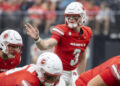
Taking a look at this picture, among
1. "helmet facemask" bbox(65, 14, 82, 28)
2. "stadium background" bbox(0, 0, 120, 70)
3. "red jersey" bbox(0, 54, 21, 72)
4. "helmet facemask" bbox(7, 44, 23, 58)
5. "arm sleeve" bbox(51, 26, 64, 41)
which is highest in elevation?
"helmet facemask" bbox(65, 14, 82, 28)

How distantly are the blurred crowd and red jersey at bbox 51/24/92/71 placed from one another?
11.8 ft

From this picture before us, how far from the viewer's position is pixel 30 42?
31.3 ft

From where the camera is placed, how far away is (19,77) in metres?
3.73

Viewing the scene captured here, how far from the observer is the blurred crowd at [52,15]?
9.21m

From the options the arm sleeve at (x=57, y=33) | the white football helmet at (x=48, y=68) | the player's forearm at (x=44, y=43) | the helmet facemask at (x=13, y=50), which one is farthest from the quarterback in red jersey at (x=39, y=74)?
the arm sleeve at (x=57, y=33)

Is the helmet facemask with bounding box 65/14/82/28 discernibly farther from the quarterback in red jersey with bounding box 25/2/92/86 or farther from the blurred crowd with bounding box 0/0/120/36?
the blurred crowd with bounding box 0/0/120/36

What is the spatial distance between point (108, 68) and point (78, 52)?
6.55 feet

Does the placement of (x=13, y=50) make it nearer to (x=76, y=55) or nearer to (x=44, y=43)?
(x=44, y=43)

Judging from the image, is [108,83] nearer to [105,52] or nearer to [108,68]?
[108,68]

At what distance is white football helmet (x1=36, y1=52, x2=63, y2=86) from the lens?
3.78 meters

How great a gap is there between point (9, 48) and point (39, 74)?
1.40 metres

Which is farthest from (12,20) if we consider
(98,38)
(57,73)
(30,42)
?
(57,73)

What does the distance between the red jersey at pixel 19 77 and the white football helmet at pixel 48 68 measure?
0.08 metres

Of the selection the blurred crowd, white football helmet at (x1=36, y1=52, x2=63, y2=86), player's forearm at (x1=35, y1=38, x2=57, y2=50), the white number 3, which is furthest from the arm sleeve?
the blurred crowd
